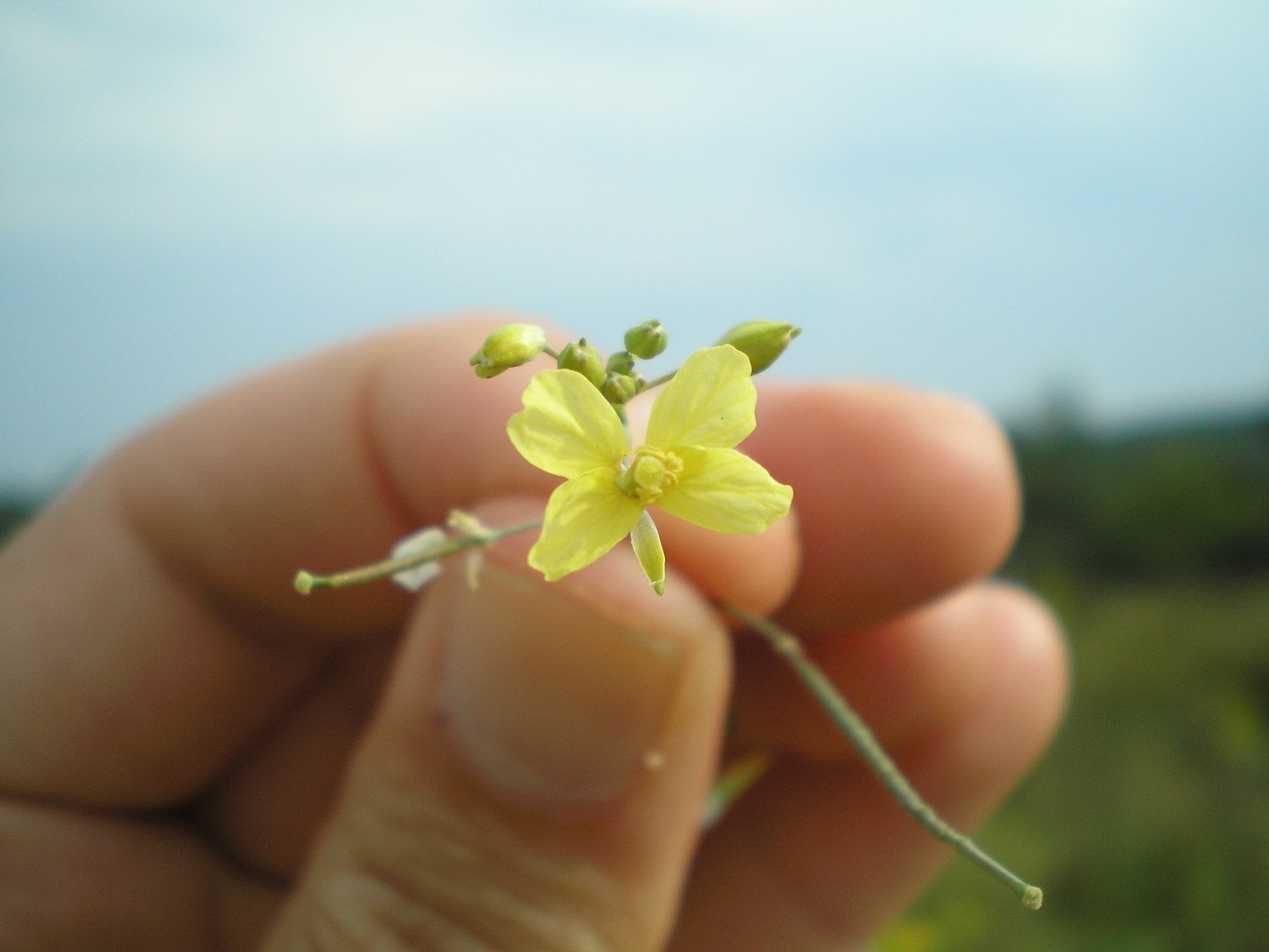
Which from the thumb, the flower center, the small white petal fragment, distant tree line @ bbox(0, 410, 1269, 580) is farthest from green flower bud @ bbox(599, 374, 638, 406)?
distant tree line @ bbox(0, 410, 1269, 580)

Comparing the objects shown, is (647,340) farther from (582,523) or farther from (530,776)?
(530,776)

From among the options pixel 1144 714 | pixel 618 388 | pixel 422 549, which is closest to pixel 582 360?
pixel 618 388

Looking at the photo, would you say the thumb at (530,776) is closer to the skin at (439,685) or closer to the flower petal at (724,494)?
the skin at (439,685)

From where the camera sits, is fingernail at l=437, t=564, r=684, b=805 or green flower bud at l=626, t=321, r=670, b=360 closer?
green flower bud at l=626, t=321, r=670, b=360

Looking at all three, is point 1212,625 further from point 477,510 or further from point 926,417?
point 477,510

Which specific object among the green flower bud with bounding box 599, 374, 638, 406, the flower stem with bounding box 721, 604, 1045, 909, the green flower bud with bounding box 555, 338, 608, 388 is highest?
the green flower bud with bounding box 555, 338, 608, 388

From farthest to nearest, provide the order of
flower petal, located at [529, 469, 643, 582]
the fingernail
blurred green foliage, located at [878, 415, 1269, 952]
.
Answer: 1. blurred green foliage, located at [878, 415, 1269, 952]
2. the fingernail
3. flower petal, located at [529, 469, 643, 582]

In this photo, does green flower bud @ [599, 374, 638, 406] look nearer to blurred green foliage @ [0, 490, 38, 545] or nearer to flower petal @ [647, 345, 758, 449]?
flower petal @ [647, 345, 758, 449]

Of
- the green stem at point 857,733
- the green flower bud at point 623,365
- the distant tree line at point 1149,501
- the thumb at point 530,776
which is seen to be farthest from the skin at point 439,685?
the distant tree line at point 1149,501
